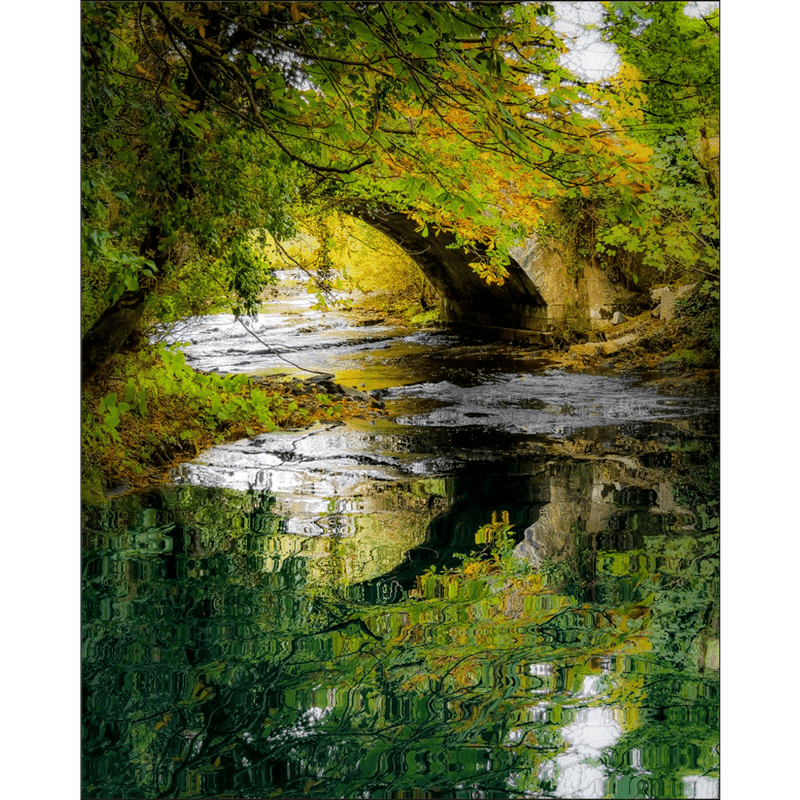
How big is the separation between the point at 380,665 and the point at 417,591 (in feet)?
0.90

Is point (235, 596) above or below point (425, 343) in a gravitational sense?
below

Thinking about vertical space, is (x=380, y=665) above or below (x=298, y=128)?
below

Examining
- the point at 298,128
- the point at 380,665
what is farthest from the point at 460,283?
the point at 380,665

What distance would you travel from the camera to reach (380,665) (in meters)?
2.84

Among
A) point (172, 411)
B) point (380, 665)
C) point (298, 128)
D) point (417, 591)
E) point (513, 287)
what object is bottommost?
point (380, 665)

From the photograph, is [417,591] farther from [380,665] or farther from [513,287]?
[513,287]

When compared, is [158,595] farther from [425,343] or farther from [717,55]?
[717,55]

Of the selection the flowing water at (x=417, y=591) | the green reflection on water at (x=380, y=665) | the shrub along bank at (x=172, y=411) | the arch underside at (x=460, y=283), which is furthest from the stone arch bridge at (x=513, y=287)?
the green reflection on water at (x=380, y=665)

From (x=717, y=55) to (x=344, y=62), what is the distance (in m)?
1.31

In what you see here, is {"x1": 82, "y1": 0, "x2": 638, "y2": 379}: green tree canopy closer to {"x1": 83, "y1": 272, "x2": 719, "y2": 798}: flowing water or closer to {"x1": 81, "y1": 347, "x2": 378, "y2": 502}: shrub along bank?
{"x1": 81, "y1": 347, "x2": 378, "y2": 502}: shrub along bank

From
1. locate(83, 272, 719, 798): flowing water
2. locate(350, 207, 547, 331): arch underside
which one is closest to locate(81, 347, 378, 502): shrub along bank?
locate(83, 272, 719, 798): flowing water

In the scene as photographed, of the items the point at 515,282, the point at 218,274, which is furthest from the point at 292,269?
the point at 515,282

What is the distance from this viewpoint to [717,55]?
9.80 ft

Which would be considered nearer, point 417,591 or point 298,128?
point 417,591
